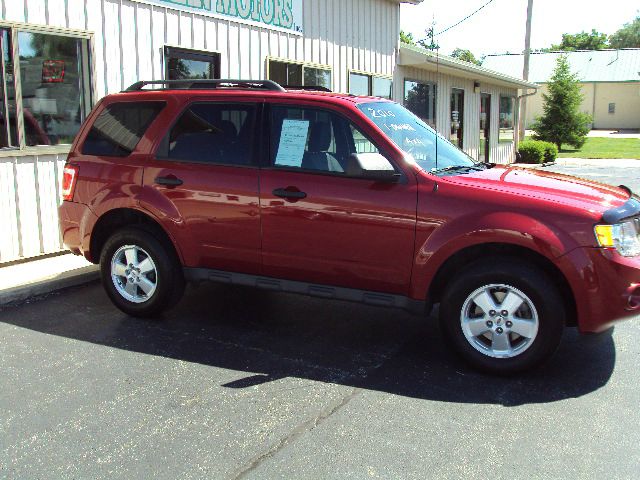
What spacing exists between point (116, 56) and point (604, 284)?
244 inches

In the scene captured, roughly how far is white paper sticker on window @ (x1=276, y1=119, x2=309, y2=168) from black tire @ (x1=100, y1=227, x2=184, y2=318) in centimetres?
128

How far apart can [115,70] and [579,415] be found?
6.45 metres

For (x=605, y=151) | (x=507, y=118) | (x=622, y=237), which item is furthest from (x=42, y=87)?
(x=605, y=151)

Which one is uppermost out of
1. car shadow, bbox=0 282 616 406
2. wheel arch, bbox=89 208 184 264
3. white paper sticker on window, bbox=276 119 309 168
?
white paper sticker on window, bbox=276 119 309 168

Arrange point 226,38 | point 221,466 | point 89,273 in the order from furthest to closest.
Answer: point 226,38 < point 89,273 < point 221,466

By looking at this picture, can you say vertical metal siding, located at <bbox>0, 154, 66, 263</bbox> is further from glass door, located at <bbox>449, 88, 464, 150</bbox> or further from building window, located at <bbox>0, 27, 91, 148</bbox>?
glass door, located at <bbox>449, 88, 464, 150</bbox>

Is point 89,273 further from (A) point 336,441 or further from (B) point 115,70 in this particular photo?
(A) point 336,441

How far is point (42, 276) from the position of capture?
6.47 m

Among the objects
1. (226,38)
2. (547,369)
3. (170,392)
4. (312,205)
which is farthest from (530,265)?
(226,38)

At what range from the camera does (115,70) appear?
306 inches

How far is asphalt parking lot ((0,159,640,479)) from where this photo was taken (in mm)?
3254

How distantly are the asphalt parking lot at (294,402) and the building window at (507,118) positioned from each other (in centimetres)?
1775

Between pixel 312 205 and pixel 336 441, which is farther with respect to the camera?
pixel 312 205

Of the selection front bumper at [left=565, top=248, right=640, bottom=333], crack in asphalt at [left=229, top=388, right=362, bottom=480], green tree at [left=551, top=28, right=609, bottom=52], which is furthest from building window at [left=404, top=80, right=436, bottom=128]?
green tree at [left=551, top=28, right=609, bottom=52]
